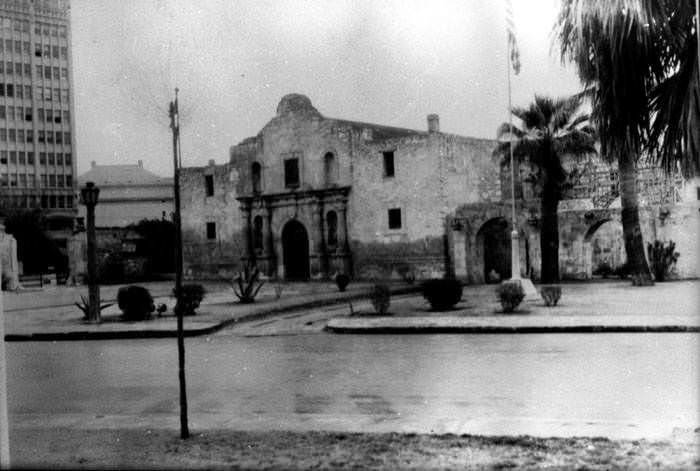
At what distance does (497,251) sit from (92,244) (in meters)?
17.8

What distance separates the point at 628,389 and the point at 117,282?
113 ft

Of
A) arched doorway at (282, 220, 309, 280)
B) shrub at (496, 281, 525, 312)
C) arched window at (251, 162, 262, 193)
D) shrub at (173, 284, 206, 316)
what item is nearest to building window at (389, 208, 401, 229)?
arched doorway at (282, 220, 309, 280)

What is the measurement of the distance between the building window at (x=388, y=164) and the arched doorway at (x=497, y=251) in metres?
5.05

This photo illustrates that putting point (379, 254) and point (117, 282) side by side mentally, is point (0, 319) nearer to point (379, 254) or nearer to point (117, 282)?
point (379, 254)

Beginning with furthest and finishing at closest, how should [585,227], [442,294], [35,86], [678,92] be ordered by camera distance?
[585,227] < [442,294] < [35,86] < [678,92]

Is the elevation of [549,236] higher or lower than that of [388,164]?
lower

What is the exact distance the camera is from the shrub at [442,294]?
18.1 metres

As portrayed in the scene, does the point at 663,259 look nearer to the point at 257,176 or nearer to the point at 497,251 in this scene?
the point at 497,251

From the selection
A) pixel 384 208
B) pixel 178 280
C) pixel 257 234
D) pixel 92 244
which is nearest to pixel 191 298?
pixel 92 244

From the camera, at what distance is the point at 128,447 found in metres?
5.70

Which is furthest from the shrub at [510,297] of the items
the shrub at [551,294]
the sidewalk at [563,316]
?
the shrub at [551,294]

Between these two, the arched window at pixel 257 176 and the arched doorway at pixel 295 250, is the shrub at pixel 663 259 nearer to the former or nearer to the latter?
the arched doorway at pixel 295 250

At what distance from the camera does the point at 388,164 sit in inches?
1278

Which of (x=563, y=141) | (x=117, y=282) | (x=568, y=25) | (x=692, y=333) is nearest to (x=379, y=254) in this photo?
(x=563, y=141)
